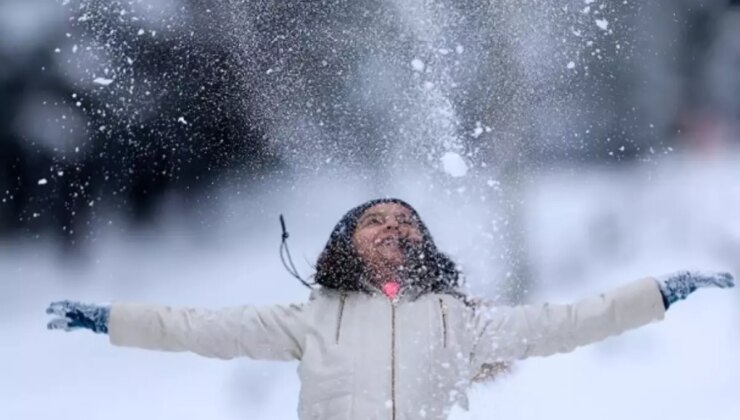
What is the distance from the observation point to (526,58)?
13.2 feet

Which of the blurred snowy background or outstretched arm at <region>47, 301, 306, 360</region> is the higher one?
the blurred snowy background

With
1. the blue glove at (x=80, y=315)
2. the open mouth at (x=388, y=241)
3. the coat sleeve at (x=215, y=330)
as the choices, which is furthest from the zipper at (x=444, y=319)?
the blue glove at (x=80, y=315)

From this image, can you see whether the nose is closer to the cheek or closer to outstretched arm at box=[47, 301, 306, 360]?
the cheek

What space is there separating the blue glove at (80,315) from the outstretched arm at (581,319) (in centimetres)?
105

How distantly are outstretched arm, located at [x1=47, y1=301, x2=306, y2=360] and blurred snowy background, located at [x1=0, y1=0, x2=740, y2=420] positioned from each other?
1330 mm

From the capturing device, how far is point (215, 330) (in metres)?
2.44

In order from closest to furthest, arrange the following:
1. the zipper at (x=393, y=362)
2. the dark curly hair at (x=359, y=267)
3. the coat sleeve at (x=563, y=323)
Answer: the zipper at (x=393, y=362), the coat sleeve at (x=563, y=323), the dark curly hair at (x=359, y=267)

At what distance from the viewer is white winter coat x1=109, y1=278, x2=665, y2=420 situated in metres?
2.36

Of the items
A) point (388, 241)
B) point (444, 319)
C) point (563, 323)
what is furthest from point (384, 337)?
point (563, 323)

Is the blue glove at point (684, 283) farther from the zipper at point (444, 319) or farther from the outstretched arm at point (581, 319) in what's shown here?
the zipper at point (444, 319)

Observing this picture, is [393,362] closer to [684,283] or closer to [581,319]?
[581,319]

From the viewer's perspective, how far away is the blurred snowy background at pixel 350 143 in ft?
12.7

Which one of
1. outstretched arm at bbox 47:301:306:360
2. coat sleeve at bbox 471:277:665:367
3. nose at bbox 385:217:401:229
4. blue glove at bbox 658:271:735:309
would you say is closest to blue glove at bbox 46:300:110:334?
outstretched arm at bbox 47:301:306:360

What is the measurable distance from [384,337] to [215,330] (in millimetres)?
474
